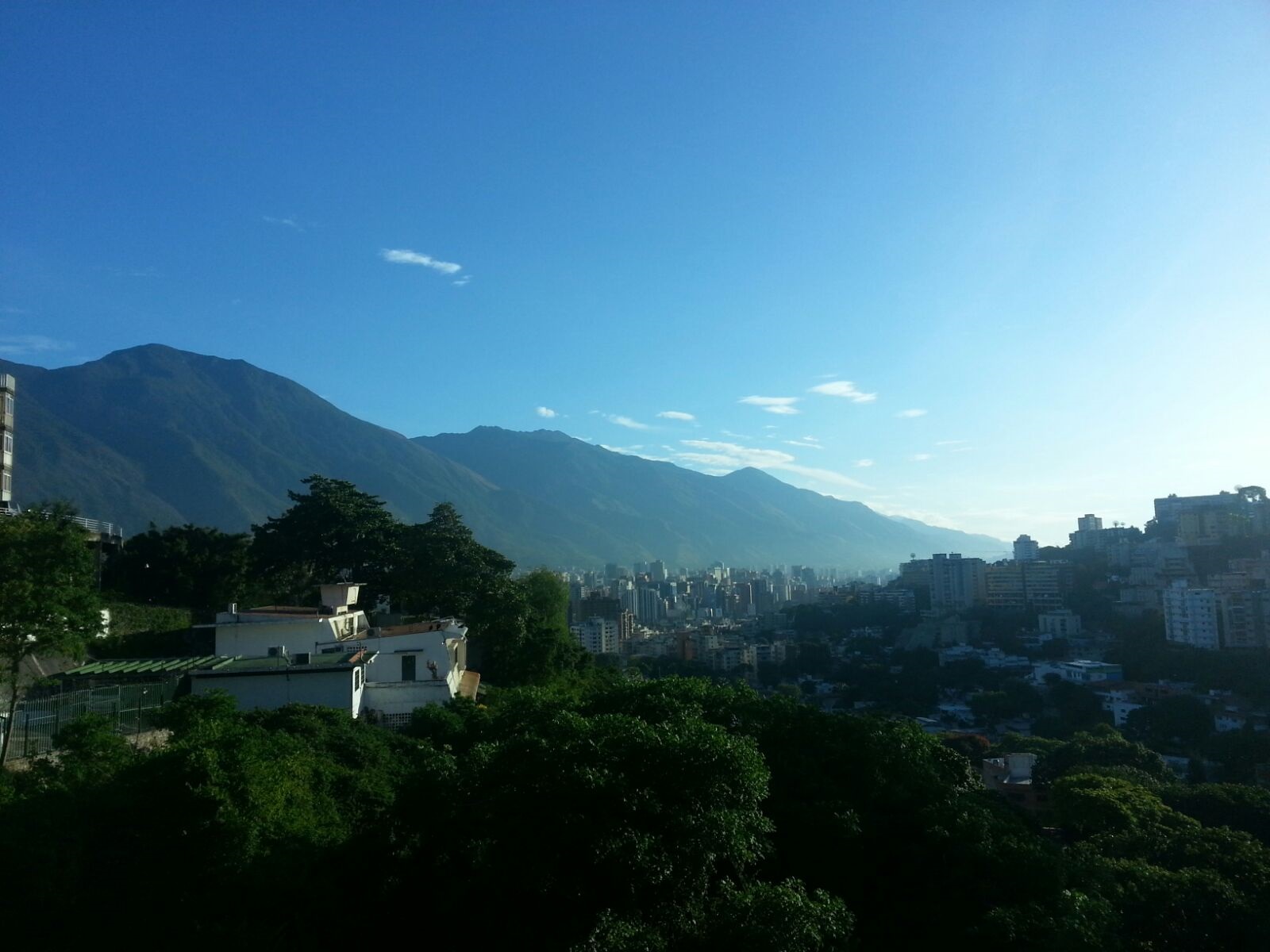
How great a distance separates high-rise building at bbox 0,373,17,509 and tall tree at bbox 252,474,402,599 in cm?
956

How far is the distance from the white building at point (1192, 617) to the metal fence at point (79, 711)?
140 feet

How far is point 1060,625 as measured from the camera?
53906 millimetres

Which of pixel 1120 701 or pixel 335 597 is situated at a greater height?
pixel 335 597

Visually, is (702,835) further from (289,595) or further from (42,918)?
(289,595)

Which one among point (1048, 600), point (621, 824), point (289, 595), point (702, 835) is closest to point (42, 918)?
point (621, 824)

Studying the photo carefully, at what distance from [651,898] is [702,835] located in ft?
1.90

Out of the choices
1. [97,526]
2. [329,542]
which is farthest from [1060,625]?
[97,526]

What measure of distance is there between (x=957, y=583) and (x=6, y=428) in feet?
237

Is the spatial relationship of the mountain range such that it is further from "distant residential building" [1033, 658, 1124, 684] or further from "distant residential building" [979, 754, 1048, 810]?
"distant residential building" [979, 754, 1048, 810]

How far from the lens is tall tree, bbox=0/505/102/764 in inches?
415

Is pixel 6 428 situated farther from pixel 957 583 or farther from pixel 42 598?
pixel 957 583

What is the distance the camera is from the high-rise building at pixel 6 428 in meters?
27.6

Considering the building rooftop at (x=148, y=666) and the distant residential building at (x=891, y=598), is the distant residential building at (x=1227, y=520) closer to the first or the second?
the distant residential building at (x=891, y=598)

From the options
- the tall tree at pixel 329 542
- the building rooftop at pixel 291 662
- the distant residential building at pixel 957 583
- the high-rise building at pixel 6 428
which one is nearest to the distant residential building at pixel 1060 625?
the distant residential building at pixel 957 583
